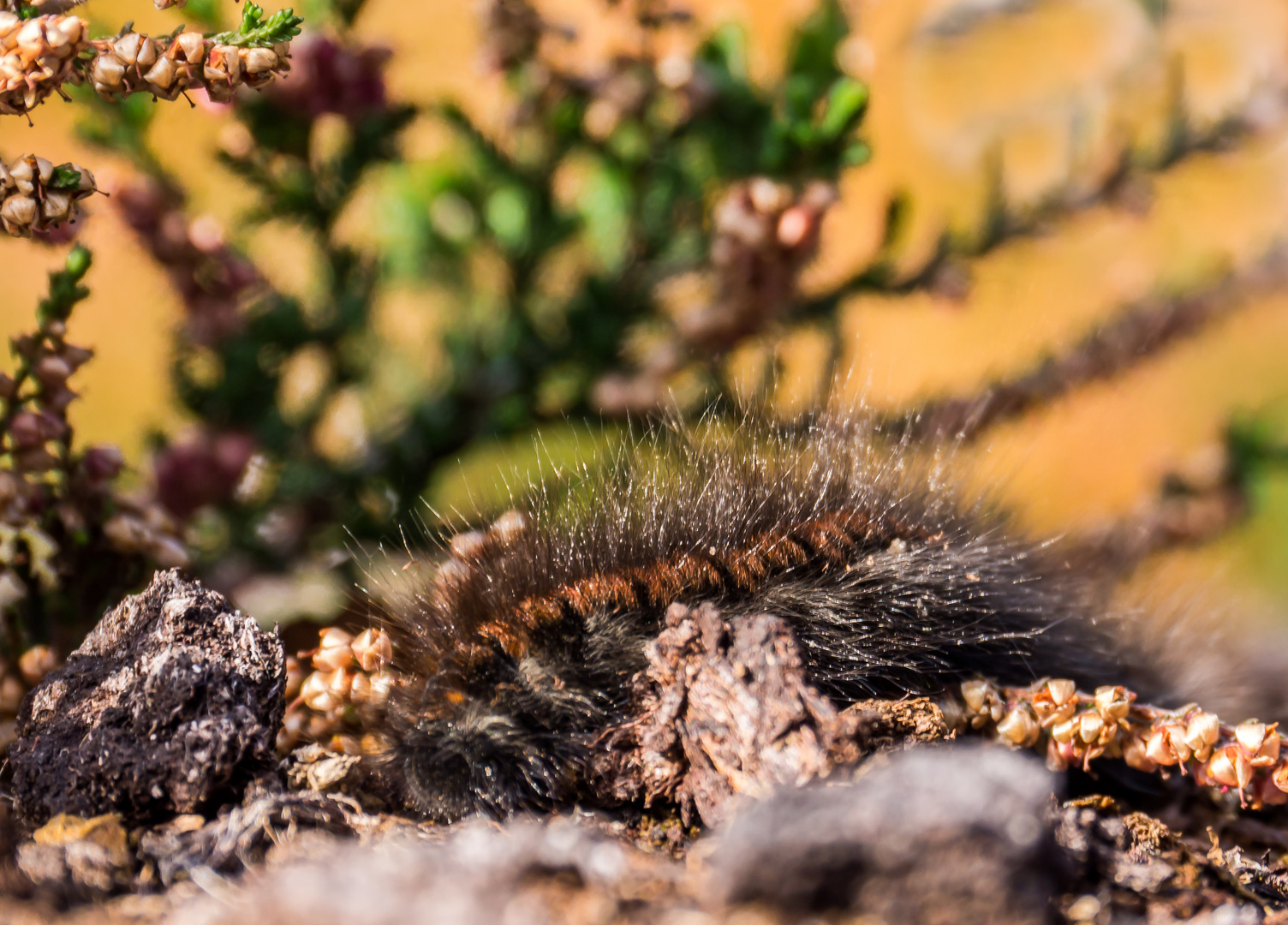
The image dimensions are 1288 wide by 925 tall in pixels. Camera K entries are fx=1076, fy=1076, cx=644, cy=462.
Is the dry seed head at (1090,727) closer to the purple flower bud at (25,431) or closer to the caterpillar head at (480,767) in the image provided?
the caterpillar head at (480,767)

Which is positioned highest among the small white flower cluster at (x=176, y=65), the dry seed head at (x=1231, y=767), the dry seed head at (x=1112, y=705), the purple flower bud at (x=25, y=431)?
the small white flower cluster at (x=176, y=65)

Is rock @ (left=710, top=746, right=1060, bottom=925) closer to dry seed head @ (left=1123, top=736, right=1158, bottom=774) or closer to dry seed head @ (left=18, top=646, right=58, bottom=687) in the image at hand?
dry seed head @ (left=1123, top=736, right=1158, bottom=774)

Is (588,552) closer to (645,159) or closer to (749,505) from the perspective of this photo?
(749,505)

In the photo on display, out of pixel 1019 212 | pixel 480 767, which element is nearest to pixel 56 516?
pixel 480 767

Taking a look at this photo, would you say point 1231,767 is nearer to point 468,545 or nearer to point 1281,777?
point 1281,777

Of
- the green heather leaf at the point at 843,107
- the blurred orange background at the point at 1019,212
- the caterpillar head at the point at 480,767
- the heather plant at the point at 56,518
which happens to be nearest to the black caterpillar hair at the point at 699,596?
the caterpillar head at the point at 480,767

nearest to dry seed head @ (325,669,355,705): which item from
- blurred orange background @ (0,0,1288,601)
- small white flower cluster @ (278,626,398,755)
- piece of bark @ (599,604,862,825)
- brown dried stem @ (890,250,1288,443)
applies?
small white flower cluster @ (278,626,398,755)

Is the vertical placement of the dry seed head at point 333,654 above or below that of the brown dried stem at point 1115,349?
above
